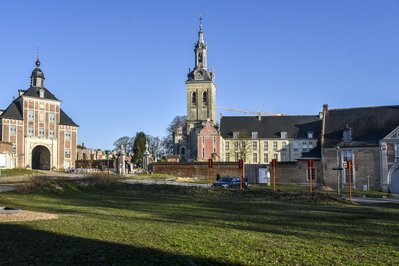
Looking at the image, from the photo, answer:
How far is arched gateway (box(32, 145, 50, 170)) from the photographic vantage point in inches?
2992

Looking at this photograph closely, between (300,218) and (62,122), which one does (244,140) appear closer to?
(62,122)

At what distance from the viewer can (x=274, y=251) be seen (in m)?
9.42

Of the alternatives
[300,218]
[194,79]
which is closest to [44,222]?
[300,218]

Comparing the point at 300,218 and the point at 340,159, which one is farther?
the point at 340,159

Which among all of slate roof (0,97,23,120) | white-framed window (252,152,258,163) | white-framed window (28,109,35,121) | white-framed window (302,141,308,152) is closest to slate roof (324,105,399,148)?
white-framed window (302,141,308,152)

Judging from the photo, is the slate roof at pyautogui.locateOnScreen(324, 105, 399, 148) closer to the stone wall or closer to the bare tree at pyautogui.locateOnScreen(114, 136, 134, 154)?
the stone wall

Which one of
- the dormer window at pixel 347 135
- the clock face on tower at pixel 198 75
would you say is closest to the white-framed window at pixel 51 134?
the clock face on tower at pixel 198 75

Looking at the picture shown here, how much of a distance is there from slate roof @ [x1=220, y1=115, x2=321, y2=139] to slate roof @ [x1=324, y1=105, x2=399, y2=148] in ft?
81.8

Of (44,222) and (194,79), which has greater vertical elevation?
(194,79)

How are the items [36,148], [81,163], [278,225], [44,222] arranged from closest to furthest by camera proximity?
[44,222]
[278,225]
[36,148]
[81,163]

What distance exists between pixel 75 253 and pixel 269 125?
262 feet

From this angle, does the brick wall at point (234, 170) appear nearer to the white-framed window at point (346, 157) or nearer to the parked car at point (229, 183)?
Result: the white-framed window at point (346, 157)

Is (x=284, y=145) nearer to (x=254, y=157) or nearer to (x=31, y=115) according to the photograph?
(x=254, y=157)

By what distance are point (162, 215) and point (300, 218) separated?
193 inches
